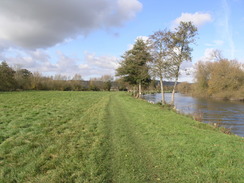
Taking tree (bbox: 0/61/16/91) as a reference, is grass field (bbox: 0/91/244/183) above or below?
below

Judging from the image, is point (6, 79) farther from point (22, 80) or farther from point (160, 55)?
point (160, 55)

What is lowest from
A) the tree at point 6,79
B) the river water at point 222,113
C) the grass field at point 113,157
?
the river water at point 222,113

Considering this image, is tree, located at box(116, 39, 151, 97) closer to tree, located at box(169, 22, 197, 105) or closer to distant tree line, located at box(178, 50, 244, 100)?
tree, located at box(169, 22, 197, 105)

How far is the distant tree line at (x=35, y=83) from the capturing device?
167 feet

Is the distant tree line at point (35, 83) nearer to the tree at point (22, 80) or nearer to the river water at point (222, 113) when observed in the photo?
the tree at point (22, 80)

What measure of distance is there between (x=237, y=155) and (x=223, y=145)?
0.87 metres

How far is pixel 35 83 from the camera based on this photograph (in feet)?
231

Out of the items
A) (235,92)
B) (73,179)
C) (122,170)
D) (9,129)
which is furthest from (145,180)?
(235,92)

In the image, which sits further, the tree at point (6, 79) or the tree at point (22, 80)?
the tree at point (22, 80)

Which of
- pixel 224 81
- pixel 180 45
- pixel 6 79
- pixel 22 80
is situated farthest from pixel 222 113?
pixel 22 80

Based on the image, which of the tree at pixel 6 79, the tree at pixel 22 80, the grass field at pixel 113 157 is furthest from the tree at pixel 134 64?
the tree at pixel 22 80

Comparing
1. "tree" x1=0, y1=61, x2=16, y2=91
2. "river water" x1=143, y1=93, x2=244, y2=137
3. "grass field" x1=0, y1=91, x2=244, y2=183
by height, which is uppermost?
"tree" x1=0, y1=61, x2=16, y2=91

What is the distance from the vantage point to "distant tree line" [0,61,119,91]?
167ft

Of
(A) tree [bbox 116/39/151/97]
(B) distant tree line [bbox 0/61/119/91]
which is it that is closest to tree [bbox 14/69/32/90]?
(B) distant tree line [bbox 0/61/119/91]
